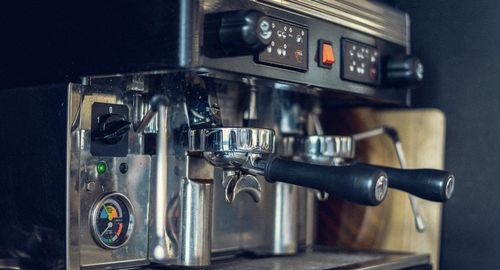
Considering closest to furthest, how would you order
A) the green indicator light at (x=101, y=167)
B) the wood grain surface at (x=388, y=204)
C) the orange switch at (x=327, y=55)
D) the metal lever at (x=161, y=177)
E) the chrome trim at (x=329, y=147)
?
the metal lever at (x=161, y=177) → the green indicator light at (x=101, y=167) → the orange switch at (x=327, y=55) → the chrome trim at (x=329, y=147) → the wood grain surface at (x=388, y=204)

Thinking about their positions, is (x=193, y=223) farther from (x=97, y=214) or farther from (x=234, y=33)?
(x=234, y=33)

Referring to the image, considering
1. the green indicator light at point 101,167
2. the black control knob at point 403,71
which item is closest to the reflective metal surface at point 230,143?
the green indicator light at point 101,167

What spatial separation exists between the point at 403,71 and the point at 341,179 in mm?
326

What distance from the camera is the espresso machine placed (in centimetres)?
78

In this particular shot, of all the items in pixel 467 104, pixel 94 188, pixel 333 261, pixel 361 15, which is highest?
pixel 361 15

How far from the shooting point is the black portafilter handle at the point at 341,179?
2.62 ft

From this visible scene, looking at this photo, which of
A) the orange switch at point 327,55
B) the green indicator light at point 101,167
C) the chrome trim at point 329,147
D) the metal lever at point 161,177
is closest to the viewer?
the metal lever at point 161,177

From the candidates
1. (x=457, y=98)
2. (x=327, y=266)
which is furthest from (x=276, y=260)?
(x=457, y=98)

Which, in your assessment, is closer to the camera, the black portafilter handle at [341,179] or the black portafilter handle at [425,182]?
the black portafilter handle at [341,179]

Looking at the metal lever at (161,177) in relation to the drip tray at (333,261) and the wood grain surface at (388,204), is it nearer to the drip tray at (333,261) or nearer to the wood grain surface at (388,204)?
the drip tray at (333,261)

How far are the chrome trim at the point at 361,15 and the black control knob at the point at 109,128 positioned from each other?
0.69ft

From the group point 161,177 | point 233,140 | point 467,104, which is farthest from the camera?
point 467,104

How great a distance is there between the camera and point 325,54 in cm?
96

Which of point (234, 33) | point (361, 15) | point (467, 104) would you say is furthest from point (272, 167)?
point (467, 104)
